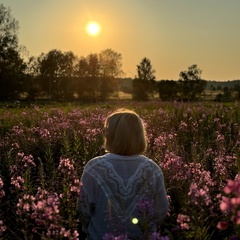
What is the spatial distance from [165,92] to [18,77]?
23518 millimetres

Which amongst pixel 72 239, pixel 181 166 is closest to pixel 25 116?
pixel 181 166

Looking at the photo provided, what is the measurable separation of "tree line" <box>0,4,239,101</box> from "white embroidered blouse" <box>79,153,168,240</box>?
5358 centimetres

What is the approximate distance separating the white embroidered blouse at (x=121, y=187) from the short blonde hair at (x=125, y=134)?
81 millimetres

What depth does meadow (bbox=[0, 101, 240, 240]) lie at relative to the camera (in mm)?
2700

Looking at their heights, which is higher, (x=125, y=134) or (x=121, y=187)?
(x=125, y=134)

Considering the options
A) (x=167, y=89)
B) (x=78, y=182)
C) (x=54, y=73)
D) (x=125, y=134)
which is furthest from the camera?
(x=54, y=73)

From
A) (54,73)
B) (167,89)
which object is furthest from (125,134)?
(54,73)

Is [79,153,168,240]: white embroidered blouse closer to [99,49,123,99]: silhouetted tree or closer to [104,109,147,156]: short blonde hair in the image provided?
[104,109,147,156]: short blonde hair

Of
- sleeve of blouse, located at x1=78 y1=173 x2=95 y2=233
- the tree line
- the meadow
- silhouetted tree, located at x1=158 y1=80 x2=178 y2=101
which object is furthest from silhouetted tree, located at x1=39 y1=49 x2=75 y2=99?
sleeve of blouse, located at x1=78 y1=173 x2=95 y2=233

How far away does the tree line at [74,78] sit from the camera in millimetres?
56094

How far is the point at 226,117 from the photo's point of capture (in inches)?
484

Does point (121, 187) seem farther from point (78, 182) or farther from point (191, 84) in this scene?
point (191, 84)

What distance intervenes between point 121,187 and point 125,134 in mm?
492

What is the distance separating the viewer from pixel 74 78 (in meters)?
74.4
